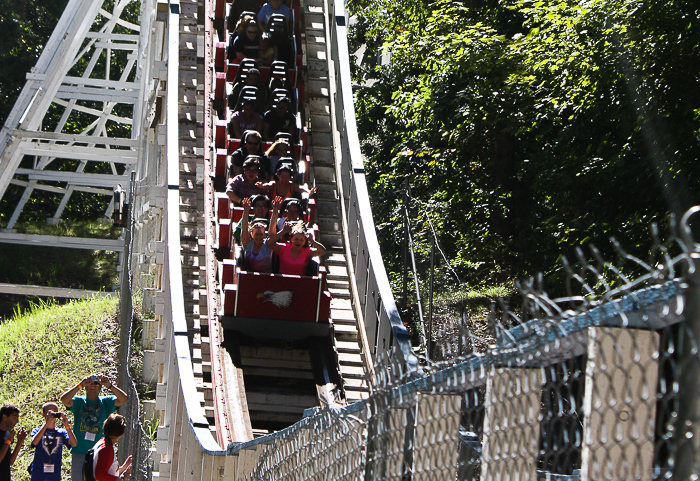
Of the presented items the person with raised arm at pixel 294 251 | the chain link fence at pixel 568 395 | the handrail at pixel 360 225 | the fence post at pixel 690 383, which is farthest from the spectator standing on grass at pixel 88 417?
the fence post at pixel 690 383

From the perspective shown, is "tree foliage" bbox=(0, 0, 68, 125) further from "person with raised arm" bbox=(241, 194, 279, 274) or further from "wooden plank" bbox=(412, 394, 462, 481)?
"wooden plank" bbox=(412, 394, 462, 481)

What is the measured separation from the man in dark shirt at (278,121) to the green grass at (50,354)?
3590 millimetres

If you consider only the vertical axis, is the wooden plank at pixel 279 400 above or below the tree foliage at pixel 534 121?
below

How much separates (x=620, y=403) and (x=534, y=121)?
13.4 meters

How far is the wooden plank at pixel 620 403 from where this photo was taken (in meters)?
1.30

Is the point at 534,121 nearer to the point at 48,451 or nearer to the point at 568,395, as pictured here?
the point at 48,451

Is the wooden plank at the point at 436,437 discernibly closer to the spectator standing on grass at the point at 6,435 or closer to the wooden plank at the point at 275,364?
the spectator standing on grass at the point at 6,435

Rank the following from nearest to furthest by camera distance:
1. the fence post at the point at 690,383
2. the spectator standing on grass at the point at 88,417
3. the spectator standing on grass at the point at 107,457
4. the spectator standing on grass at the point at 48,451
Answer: the fence post at the point at 690,383
the spectator standing on grass at the point at 107,457
the spectator standing on grass at the point at 48,451
the spectator standing on grass at the point at 88,417

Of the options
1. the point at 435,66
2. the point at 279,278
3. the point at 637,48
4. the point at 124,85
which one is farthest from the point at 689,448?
the point at 124,85

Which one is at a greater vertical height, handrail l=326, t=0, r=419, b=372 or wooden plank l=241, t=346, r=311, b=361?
handrail l=326, t=0, r=419, b=372

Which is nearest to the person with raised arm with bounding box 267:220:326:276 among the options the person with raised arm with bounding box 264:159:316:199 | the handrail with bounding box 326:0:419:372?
the handrail with bounding box 326:0:419:372

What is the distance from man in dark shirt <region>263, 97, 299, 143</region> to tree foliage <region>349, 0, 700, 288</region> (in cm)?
346

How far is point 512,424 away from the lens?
1618 millimetres

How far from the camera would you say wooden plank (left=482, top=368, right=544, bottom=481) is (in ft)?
5.24
